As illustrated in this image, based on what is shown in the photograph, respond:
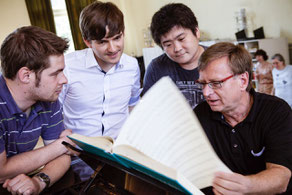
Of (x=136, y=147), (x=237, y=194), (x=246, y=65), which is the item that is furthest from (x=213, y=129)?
(x=136, y=147)

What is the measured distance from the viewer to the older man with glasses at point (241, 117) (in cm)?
122

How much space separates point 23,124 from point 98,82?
0.66 metres

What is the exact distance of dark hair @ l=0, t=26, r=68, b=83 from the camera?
1221mm

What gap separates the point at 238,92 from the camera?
1346 mm

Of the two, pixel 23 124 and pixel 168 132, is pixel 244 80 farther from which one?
pixel 23 124

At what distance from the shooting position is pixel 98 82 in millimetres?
1893

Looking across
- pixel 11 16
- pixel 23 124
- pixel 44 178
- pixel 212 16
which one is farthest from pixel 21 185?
pixel 11 16

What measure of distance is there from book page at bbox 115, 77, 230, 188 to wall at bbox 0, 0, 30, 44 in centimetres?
630

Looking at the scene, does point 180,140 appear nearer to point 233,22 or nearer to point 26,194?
point 26,194

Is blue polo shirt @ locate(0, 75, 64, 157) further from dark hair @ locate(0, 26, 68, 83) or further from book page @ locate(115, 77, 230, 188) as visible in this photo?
book page @ locate(115, 77, 230, 188)

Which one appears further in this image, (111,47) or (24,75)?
(111,47)

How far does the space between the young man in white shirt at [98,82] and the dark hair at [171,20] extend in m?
0.26

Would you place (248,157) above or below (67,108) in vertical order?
below

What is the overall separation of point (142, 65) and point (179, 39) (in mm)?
5647
